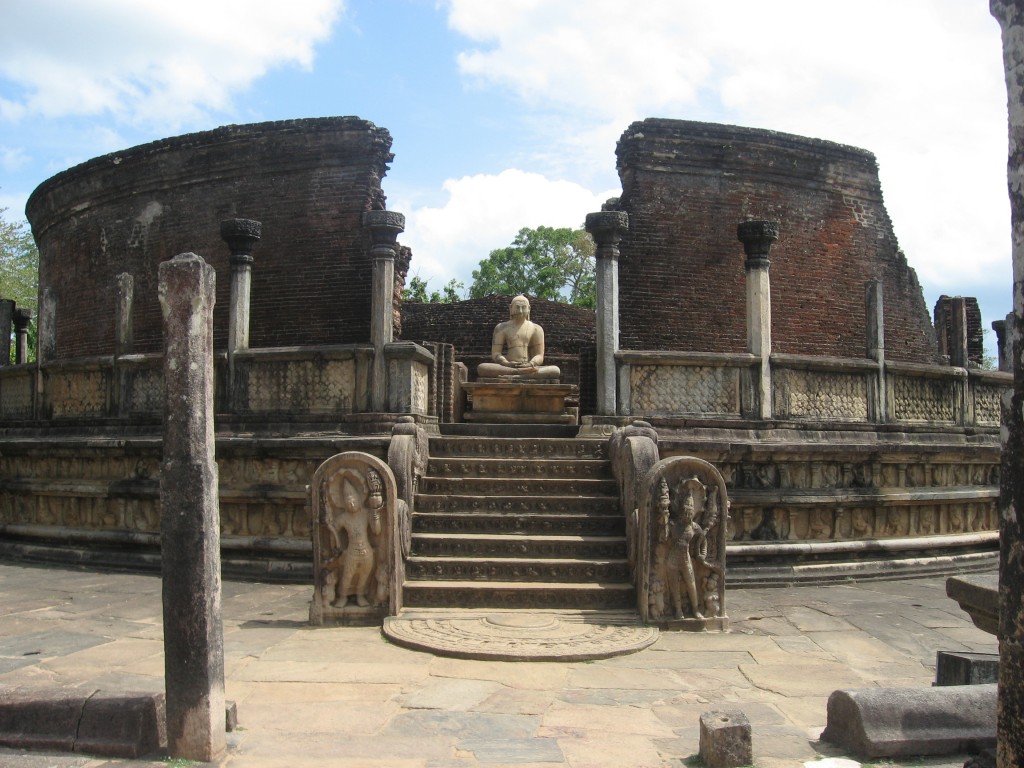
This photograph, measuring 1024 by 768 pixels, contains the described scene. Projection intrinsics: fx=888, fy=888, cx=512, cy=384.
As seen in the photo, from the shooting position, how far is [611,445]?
828 centimetres

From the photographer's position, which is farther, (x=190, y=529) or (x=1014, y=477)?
(x=190, y=529)

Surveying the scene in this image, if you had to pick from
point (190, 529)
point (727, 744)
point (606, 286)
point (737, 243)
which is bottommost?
point (727, 744)

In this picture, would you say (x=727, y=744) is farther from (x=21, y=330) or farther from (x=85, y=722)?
(x=21, y=330)

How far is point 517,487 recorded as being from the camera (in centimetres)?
810

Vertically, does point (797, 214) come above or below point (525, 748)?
above

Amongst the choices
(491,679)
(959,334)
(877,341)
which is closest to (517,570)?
(491,679)

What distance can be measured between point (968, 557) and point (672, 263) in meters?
6.55

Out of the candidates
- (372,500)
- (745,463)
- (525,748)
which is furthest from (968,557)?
(525,748)

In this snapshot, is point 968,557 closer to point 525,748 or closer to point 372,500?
point 372,500

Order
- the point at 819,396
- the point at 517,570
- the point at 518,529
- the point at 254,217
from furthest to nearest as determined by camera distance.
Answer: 1. the point at 254,217
2. the point at 819,396
3. the point at 518,529
4. the point at 517,570

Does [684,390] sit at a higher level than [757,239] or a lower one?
lower

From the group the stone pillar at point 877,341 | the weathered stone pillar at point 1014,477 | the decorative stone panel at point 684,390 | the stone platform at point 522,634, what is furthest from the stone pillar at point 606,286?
the weathered stone pillar at point 1014,477

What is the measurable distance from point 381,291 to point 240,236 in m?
1.95

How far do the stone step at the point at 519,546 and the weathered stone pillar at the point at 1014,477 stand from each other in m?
4.65
